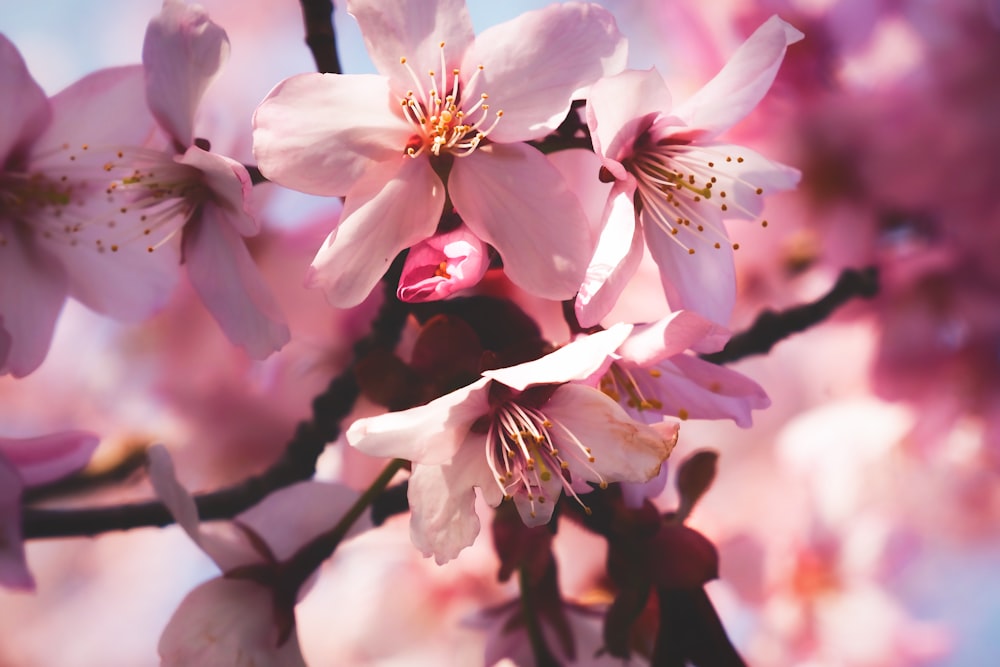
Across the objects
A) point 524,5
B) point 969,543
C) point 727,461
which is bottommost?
point 969,543

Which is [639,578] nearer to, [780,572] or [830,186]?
[780,572]

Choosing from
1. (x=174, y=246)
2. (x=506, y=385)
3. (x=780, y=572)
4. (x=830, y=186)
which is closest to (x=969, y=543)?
(x=780, y=572)

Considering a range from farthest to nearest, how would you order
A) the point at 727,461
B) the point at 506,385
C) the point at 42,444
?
1. the point at 727,461
2. the point at 42,444
3. the point at 506,385

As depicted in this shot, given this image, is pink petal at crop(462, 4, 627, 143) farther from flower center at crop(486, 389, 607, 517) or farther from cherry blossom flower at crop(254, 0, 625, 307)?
flower center at crop(486, 389, 607, 517)

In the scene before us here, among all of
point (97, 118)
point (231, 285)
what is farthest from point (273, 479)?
point (97, 118)

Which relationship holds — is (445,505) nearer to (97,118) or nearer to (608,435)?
(608,435)
